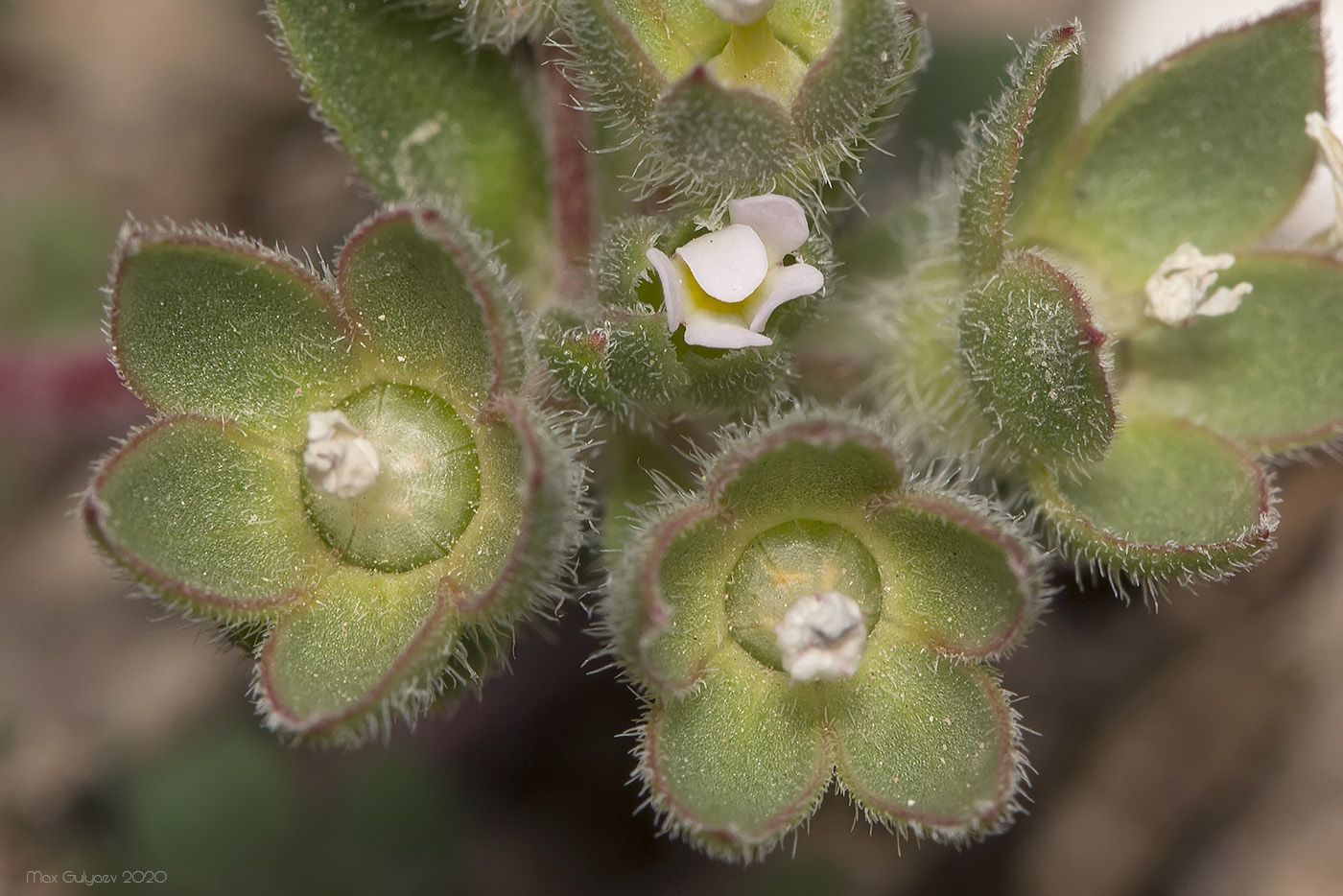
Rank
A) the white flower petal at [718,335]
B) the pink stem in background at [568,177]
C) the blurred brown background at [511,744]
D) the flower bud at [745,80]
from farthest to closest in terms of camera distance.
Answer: the blurred brown background at [511,744]
the pink stem in background at [568,177]
the white flower petal at [718,335]
the flower bud at [745,80]

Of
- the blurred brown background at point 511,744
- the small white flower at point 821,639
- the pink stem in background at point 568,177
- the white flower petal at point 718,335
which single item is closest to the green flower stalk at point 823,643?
the small white flower at point 821,639

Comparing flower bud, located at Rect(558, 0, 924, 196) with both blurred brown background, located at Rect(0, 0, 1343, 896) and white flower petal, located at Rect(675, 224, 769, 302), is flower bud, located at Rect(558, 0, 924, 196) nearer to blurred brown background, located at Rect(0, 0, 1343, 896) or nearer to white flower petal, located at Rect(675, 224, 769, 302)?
white flower petal, located at Rect(675, 224, 769, 302)

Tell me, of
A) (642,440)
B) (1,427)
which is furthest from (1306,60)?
(1,427)

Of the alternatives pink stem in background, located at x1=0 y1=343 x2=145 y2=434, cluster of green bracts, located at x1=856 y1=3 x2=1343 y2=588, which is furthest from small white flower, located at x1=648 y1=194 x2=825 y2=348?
pink stem in background, located at x1=0 y1=343 x2=145 y2=434

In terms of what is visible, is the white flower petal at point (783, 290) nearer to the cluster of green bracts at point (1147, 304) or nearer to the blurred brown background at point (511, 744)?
the cluster of green bracts at point (1147, 304)

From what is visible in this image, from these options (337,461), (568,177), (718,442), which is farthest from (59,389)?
(718,442)

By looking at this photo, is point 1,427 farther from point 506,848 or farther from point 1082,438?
point 1082,438
